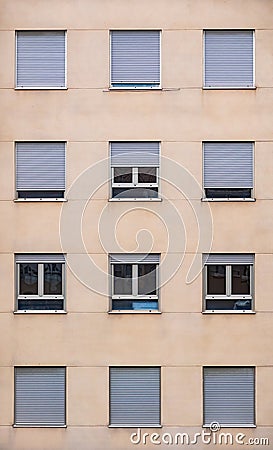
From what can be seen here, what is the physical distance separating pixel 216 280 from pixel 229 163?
6.70ft

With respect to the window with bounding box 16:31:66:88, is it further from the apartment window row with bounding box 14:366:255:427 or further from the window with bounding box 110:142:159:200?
the apartment window row with bounding box 14:366:255:427

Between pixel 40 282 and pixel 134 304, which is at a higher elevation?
pixel 40 282

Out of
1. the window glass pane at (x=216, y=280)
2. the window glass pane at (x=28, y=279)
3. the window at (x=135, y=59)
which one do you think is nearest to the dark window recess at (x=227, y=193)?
the window glass pane at (x=216, y=280)

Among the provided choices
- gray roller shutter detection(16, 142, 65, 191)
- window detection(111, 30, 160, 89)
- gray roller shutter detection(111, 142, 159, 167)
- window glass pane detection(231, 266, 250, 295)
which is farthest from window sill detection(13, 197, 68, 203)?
window glass pane detection(231, 266, 250, 295)

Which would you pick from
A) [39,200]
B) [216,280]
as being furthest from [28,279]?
[216,280]

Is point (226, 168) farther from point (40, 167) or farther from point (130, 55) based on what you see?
point (40, 167)

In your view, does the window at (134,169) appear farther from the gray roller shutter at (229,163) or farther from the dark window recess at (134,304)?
the dark window recess at (134,304)

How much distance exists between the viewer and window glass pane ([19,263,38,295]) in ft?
44.1

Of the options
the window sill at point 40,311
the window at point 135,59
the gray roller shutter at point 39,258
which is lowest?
the window sill at point 40,311

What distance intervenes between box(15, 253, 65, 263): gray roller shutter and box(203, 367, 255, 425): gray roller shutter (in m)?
3.17

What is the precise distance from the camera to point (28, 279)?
1346 cm

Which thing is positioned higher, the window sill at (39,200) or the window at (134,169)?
the window at (134,169)

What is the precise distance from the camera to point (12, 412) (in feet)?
43.5

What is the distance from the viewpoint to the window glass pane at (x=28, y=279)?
13.4 metres
